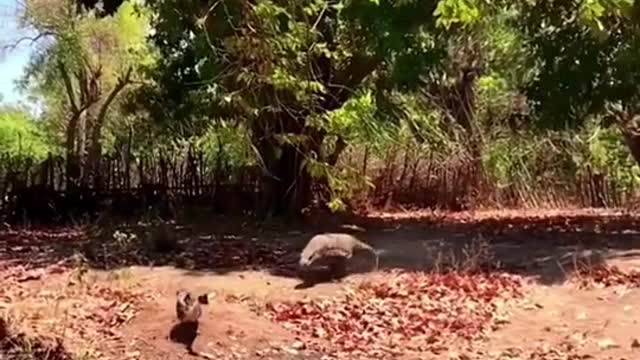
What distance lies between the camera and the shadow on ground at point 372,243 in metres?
10.1

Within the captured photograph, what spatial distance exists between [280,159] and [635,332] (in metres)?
7.41

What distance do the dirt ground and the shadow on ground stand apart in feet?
0.08

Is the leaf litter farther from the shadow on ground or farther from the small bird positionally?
the small bird

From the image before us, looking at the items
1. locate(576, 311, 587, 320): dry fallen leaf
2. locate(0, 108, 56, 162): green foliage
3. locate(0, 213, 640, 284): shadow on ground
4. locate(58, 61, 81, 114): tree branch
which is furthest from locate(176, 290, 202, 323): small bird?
locate(0, 108, 56, 162): green foliage

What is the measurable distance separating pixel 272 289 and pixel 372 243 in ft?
9.70

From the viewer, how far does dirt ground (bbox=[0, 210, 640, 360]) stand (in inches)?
297

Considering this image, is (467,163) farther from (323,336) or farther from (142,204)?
(323,336)

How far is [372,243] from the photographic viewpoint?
11.9 metres

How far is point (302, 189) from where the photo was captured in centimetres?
1435

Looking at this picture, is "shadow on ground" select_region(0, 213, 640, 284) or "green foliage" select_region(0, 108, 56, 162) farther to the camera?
"green foliage" select_region(0, 108, 56, 162)

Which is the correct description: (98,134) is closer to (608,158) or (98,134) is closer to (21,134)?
(21,134)

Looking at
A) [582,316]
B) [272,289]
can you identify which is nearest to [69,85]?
[272,289]

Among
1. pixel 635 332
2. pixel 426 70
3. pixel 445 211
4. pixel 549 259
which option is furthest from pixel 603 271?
pixel 445 211

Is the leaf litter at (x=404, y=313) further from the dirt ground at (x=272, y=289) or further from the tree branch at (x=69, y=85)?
the tree branch at (x=69, y=85)
